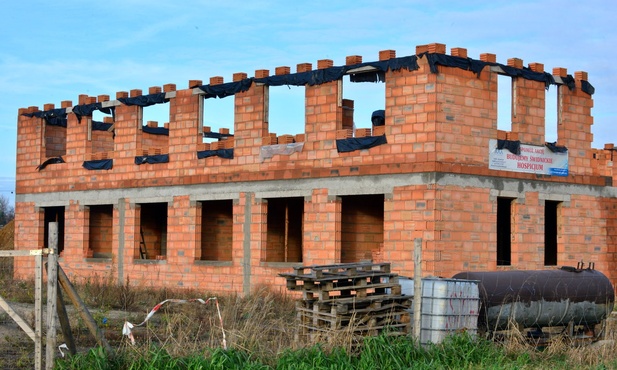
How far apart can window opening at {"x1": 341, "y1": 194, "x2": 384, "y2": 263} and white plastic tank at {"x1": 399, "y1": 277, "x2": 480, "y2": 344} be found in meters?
8.17

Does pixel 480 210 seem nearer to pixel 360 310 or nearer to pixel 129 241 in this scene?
pixel 360 310

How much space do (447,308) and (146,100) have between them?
47.7ft

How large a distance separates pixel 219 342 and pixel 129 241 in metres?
14.0

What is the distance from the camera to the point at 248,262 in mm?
23234

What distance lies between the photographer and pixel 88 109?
27500 millimetres

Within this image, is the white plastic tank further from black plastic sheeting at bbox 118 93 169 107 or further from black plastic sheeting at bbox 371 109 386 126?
black plastic sheeting at bbox 118 93 169 107

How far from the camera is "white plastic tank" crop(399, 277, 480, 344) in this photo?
13.5 meters

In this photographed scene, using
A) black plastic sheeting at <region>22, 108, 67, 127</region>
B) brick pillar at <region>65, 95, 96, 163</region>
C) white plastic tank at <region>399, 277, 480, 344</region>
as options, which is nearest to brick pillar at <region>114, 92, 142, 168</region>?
brick pillar at <region>65, 95, 96, 163</region>

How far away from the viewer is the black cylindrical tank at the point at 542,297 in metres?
15.1

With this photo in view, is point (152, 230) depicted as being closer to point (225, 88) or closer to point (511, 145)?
point (225, 88)

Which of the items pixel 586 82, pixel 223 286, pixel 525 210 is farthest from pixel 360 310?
pixel 586 82

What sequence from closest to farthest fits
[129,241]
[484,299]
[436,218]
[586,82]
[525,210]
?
[484,299] < [436,218] < [525,210] < [586,82] < [129,241]

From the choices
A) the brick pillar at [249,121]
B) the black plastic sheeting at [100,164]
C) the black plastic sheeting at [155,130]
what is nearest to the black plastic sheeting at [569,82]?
the brick pillar at [249,121]

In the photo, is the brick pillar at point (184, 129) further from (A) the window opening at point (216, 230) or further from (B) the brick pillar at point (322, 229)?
(B) the brick pillar at point (322, 229)
